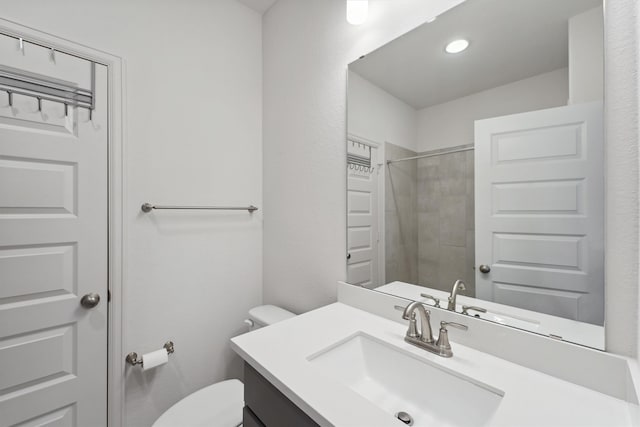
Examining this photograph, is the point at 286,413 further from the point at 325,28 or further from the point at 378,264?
the point at 325,28

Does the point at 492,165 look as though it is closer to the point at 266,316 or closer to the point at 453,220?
the point at 453,220

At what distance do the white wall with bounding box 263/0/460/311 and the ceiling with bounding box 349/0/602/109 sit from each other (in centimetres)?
9

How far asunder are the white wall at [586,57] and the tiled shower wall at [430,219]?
30cm

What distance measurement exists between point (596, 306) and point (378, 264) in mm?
670

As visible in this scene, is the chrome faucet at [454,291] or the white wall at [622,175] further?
the chrome faucet at [454,291]

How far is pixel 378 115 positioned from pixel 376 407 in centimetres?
106

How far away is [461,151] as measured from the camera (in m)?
0.93

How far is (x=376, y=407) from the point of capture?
57cm

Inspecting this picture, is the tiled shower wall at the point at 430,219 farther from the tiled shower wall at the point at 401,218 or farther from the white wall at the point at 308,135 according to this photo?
the white wall at the point at 308,135

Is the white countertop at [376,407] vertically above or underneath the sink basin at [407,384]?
above

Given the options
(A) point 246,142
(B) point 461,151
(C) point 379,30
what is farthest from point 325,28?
(B) point 461,151

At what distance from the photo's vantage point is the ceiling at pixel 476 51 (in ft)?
2.47

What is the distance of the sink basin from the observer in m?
0.67

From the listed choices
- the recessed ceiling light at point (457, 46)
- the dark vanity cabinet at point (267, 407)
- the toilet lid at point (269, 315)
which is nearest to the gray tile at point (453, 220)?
the recessed ceiling light at point (457, 46)
